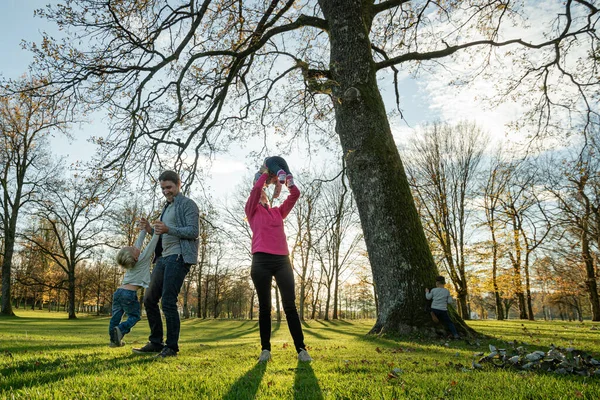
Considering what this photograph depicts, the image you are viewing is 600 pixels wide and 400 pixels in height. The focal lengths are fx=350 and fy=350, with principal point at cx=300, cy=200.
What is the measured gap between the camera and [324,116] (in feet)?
31.2

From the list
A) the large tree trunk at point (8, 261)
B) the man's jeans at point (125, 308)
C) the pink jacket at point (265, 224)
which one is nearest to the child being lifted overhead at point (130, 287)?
the man's jeans at point (125, 308)

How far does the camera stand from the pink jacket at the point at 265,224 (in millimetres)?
3930

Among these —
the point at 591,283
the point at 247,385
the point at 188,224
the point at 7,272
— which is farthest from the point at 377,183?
the point at 7,272

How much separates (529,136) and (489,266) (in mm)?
18017

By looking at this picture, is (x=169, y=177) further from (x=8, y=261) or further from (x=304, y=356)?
(x=8, y=261)

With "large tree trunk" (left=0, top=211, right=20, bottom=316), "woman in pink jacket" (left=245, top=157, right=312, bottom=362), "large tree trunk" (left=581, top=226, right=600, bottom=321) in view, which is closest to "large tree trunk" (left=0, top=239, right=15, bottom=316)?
"large tree trunk" (left=0, top=211, right=20, bottom=316)

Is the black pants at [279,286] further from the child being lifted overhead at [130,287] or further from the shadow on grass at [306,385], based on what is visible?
the child being lifted overhead at [130,287]

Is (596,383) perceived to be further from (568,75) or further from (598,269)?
(598,269)

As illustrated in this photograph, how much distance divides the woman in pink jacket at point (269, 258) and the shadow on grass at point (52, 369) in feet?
4.37

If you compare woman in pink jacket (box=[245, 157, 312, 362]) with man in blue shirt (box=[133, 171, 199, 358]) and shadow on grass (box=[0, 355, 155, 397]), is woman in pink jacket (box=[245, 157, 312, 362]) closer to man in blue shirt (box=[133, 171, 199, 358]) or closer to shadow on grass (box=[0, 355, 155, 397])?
man in blue shirt (box=[133, 171, 199, 358])

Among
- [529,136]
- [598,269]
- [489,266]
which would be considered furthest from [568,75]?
[598,269]

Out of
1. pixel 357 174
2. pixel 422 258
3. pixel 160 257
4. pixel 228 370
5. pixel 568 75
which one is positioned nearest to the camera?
pixel 228 370

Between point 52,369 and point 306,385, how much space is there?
2415mm

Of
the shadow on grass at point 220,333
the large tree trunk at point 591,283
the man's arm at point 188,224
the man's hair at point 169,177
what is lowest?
the shadow on grass at point 220,333
